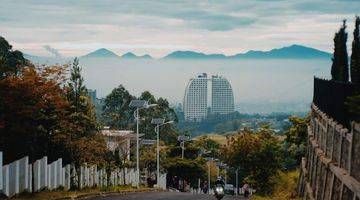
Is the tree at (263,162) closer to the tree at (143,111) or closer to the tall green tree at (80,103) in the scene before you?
the tall green tree at (80,103)

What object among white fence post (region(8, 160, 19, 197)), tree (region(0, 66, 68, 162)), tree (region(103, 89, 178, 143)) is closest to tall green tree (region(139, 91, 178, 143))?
tree (region(103, 89, 178, 143))

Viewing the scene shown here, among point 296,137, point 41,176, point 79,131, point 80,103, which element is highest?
point 80,103

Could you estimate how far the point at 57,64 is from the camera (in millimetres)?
35344

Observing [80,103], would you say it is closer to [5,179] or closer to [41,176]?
[41,176]

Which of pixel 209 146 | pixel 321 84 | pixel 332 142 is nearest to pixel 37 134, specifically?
pixel 321 84

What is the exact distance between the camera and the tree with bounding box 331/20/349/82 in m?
43.8

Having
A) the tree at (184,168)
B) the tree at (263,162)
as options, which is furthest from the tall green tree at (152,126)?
the tree at (263,162)

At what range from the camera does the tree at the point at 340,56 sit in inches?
1724

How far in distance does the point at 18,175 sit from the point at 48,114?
14.0 feet

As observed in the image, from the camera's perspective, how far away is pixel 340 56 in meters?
44.5

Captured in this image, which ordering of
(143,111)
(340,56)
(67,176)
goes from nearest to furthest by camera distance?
1. (67,176)
2. (340,56)
3. (143,111)

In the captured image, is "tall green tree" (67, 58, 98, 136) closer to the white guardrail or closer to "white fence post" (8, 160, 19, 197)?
the white guardrail

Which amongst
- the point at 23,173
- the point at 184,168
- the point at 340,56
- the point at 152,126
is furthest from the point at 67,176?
the point at 152,126

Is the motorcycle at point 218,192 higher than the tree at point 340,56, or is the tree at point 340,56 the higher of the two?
the tree at point 340,56
